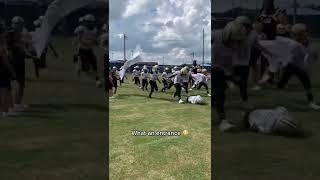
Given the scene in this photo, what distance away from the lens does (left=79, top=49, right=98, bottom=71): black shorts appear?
441 cm

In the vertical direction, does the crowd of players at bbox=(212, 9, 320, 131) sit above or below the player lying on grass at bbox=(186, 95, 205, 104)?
above

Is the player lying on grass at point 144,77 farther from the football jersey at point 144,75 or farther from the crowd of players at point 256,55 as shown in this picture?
the crowd of players at point 256,55

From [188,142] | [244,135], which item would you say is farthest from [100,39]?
[244,135]

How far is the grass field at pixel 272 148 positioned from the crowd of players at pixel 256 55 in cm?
7

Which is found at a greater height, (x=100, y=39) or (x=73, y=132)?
(x=100, y=39)

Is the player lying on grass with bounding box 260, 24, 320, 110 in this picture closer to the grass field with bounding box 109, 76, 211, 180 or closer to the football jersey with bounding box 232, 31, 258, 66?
the football jersey with bounding box 232, 31, 258, 66

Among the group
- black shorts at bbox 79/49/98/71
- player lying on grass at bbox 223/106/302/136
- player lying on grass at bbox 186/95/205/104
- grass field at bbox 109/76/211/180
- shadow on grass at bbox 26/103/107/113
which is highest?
black shorts at bbox 79/49/98/71

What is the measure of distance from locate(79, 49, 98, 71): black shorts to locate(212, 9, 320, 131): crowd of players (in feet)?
3.46

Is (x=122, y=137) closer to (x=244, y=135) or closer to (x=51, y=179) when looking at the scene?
(x=51, y=179)

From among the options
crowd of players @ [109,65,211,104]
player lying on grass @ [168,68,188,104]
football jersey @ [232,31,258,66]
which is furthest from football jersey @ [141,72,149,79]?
football jersey @ [232,31,258,66]

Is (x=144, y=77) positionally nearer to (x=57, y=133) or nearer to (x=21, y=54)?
(x=57, y=133)

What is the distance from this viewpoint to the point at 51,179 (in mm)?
4426

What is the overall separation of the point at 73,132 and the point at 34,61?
722 millimetres

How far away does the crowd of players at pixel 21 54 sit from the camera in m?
4.35
